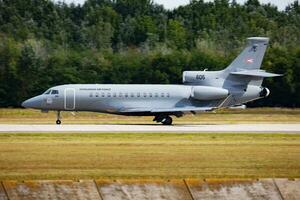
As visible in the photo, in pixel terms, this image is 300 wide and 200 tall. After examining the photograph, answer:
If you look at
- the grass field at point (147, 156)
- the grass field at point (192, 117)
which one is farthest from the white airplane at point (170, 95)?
the grass field at point (147, 156)

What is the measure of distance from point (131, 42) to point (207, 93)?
52110mm

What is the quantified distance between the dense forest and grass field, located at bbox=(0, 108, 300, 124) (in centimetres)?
571

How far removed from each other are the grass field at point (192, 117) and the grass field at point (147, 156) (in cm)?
1679

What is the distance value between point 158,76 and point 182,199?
197 ft

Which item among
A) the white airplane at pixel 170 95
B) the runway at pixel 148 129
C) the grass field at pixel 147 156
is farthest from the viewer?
the white airplane at pixel 170 95

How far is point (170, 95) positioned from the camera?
6056 centimetres

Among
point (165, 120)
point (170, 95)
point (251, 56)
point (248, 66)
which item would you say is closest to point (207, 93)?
point (170, 95)

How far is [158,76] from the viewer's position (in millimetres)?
81625

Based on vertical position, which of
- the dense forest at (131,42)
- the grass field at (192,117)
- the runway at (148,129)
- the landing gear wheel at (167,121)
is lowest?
the grass field at (192,117)

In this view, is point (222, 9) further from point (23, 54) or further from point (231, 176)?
point (231, 176)

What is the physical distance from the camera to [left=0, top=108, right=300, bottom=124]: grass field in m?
63.0

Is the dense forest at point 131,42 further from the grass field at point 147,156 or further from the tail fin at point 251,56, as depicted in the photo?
the grass field at point 147,156

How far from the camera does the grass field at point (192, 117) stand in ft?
207

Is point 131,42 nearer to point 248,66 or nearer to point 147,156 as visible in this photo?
point 248,66
